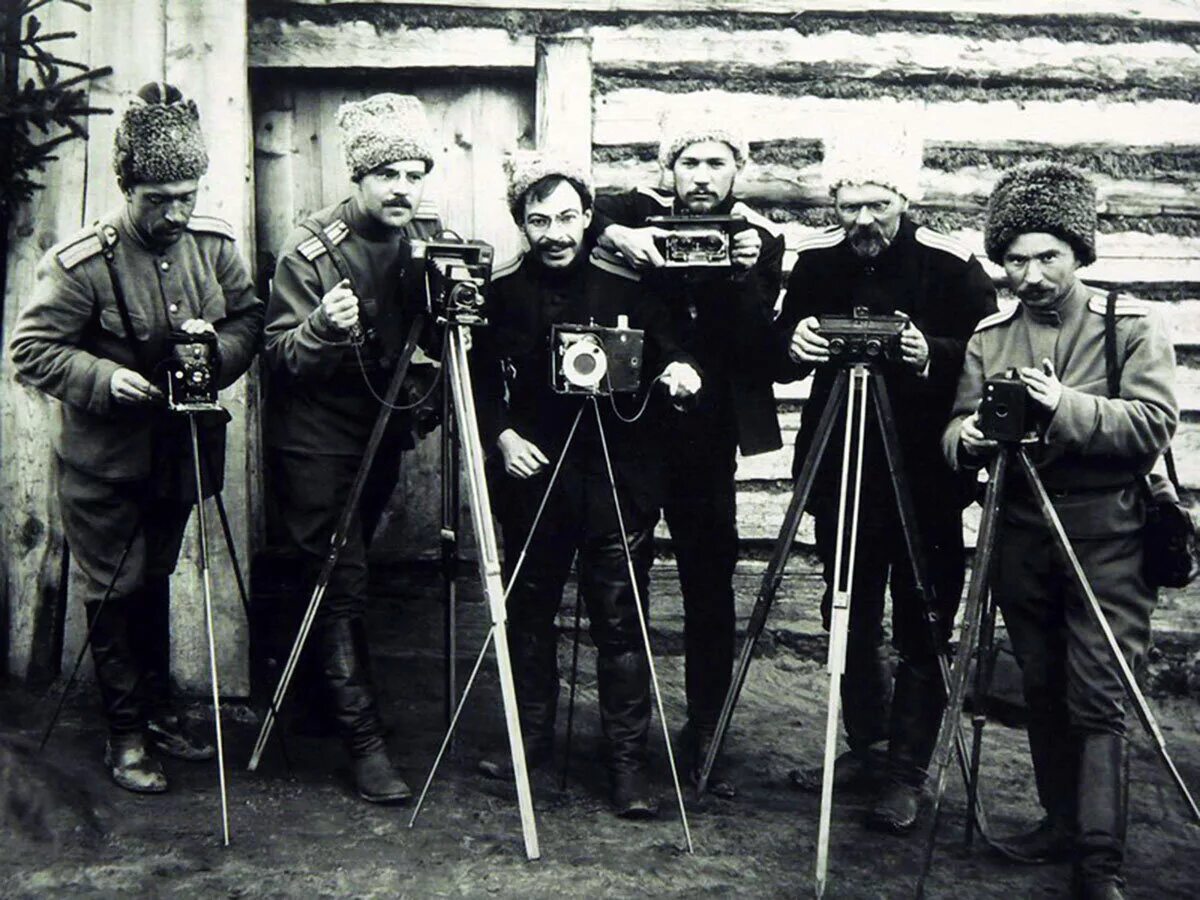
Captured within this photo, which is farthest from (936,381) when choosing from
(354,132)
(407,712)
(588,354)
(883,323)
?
(407,712)

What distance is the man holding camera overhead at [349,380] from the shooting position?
4.56 meters

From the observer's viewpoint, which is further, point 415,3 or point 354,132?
point 415,3

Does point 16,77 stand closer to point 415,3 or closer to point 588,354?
point 415,3

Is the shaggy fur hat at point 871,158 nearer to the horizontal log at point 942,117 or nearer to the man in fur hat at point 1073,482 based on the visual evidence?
the man in fur hat at point 1073,482

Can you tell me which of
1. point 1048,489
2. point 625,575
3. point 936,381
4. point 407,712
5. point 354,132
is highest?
point 354,132

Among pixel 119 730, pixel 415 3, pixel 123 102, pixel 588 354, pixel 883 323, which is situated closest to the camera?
pixel 883 323

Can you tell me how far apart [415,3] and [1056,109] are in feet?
9.12

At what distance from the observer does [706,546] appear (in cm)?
483

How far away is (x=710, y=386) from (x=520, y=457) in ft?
2.49

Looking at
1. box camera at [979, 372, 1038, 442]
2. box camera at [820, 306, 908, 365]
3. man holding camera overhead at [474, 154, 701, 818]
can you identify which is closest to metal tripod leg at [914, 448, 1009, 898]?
box camera at [979, 372, 1038, 442]

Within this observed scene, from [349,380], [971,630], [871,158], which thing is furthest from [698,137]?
[971,630]

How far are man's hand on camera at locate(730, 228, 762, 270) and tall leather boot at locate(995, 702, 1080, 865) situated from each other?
1686 mm

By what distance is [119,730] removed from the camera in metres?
4.63

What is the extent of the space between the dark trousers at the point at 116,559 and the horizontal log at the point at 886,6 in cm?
223
